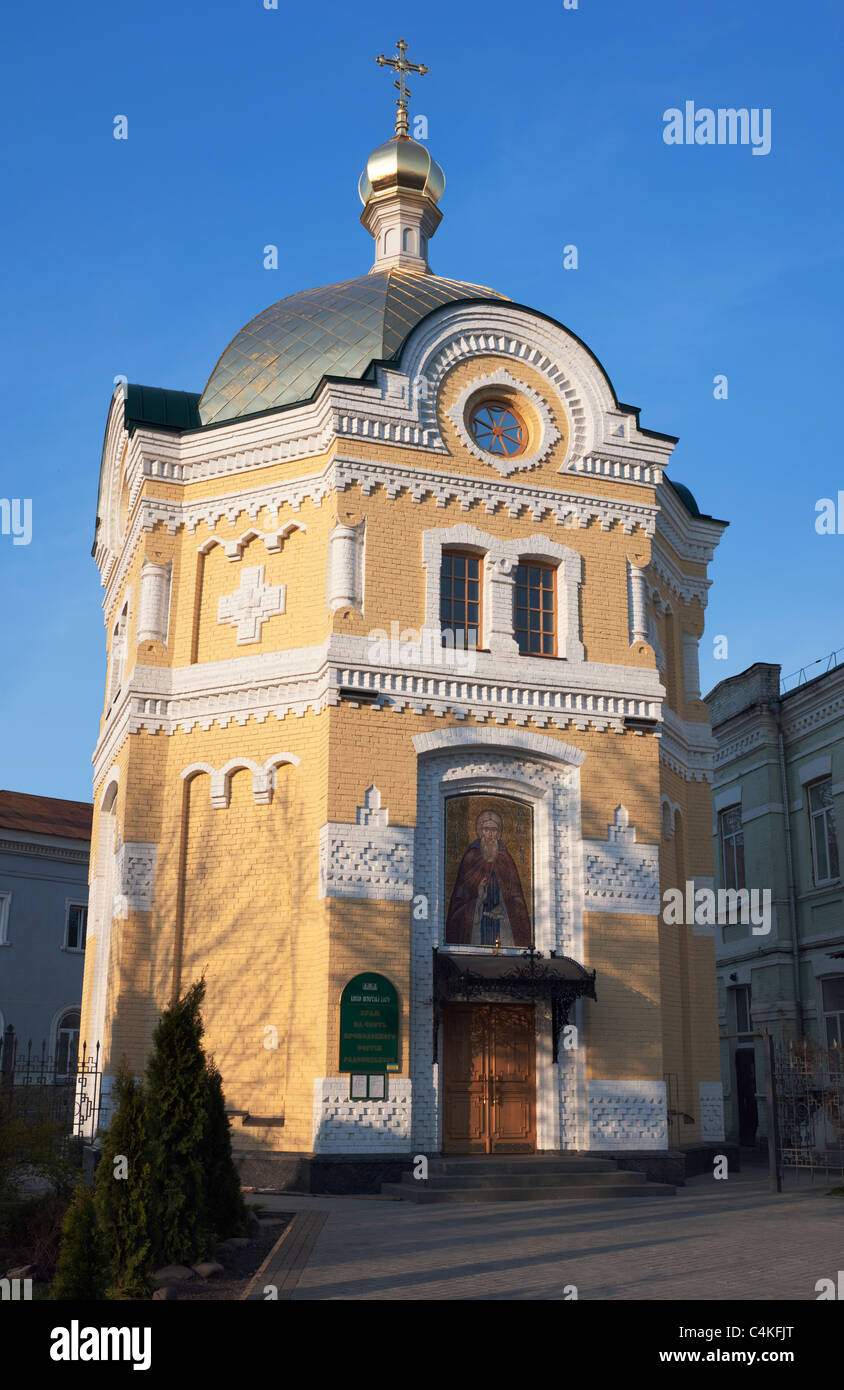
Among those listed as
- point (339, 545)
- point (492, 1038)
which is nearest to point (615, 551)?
point (339, 545)

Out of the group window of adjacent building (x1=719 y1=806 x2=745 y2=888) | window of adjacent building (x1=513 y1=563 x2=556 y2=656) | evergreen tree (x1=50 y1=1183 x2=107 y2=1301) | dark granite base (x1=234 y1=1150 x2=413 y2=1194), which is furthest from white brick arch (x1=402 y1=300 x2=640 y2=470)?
evergreen tree (x1=50 y1=1183 x2=107 y2=1301)

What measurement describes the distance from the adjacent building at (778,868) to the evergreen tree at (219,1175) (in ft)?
46.0

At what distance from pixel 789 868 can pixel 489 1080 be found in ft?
35.5

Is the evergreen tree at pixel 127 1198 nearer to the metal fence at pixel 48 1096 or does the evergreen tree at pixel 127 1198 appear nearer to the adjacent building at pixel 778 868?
the metal fence at pixel 48 1096

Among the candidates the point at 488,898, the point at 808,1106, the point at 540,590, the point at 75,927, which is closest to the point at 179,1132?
the point at 488,898

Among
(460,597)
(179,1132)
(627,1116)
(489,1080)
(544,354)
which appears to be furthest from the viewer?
(544,354)

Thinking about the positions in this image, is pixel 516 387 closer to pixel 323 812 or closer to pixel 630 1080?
pixel 323 812

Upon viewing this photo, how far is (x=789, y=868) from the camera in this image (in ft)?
82.0

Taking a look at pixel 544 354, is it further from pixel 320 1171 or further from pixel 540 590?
pixel 320 1171

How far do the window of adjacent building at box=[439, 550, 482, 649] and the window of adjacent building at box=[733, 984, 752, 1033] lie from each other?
1210 centimetres

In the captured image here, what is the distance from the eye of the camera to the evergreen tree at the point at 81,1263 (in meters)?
7.05

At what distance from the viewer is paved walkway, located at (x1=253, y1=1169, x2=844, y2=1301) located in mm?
8172

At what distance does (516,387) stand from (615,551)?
2.75 metres

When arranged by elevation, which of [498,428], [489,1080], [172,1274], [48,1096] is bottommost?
[172,1274]
